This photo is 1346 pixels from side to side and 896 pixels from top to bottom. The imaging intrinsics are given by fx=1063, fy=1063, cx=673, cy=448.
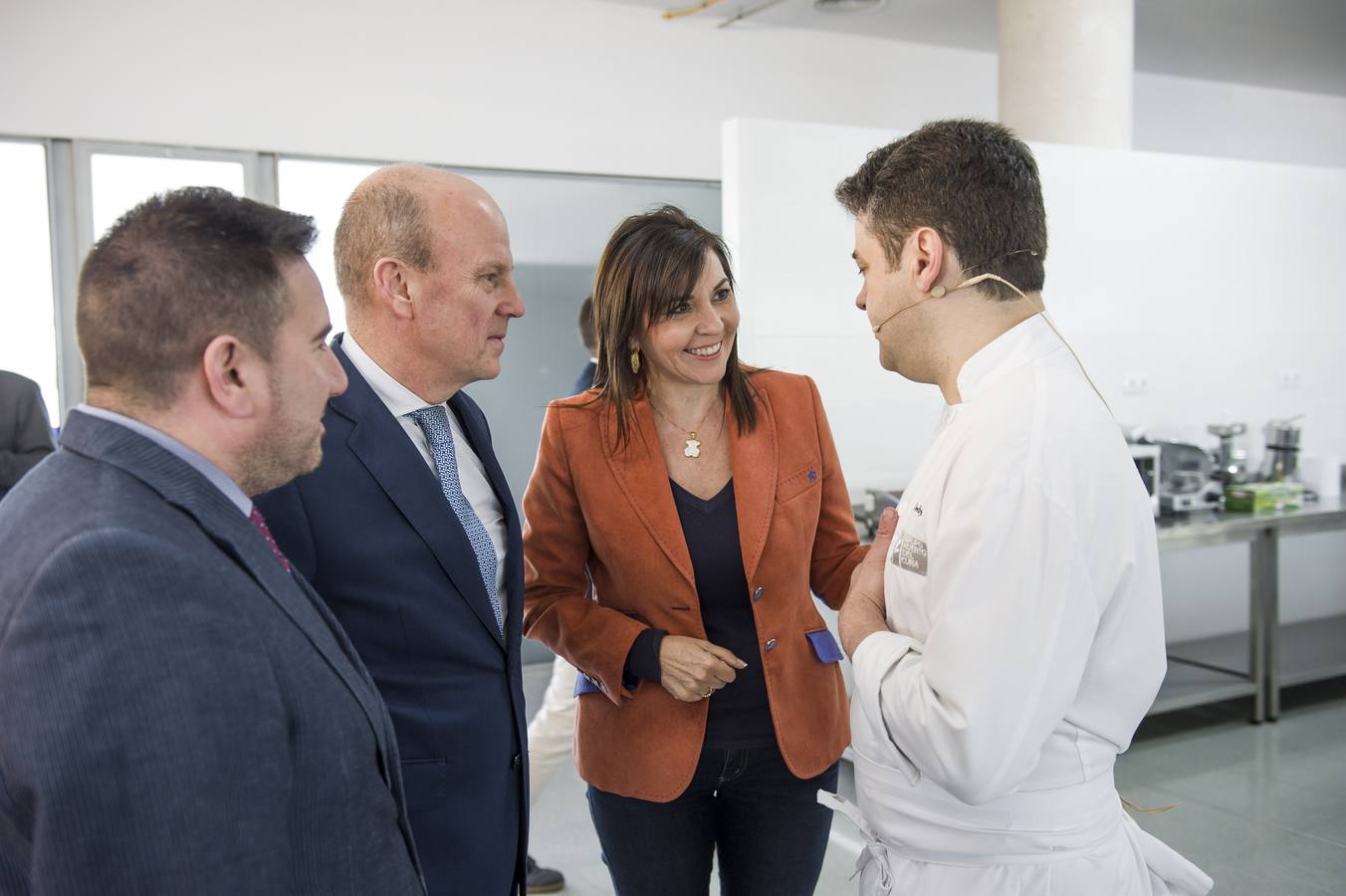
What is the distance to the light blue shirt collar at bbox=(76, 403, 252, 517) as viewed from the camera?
932 mm

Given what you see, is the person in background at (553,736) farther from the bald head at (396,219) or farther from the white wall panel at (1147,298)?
the bald head at (396,219)

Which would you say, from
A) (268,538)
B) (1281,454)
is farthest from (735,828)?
(1281,454)

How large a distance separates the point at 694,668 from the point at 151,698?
103 cm

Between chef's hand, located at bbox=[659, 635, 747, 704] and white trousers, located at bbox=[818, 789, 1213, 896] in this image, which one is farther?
chef's hand, located at bbox=[659, 635, 747, 704]

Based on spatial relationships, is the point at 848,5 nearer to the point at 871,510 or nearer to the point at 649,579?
the point at 871,510

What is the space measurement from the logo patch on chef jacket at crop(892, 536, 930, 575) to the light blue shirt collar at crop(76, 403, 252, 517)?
2.61ft

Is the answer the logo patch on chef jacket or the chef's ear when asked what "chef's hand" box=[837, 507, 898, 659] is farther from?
the chef's ear

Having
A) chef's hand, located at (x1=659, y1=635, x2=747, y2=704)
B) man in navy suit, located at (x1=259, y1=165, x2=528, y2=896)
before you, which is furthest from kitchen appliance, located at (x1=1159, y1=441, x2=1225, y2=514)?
man in navy suit, located at (x1=259, y1=165, x2=528, y2=896)

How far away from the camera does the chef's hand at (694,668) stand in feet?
5.67

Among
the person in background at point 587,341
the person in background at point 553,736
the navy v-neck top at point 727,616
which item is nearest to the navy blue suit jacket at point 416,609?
the navy v-neck top at point 727,616

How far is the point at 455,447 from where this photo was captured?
1.66m

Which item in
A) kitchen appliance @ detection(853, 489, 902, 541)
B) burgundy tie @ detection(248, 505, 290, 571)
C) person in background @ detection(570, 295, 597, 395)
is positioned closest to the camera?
burgundy tie @ detection(248, 505, 290, 571)

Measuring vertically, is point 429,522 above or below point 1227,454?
above

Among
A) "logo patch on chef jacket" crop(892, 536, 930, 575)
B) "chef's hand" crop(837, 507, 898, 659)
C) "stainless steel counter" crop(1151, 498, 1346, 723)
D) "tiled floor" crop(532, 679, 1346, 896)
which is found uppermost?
"logo patch on chef jacket" crop(892, 536, 930, 575)
